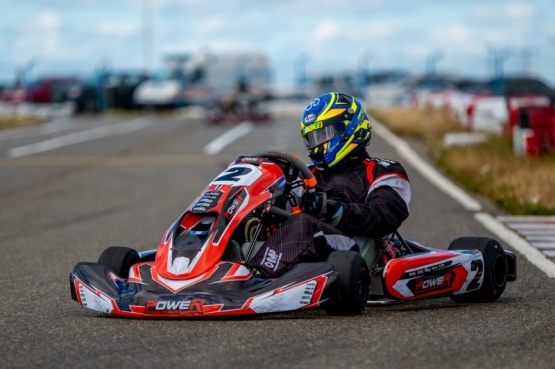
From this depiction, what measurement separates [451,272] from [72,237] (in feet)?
15.2

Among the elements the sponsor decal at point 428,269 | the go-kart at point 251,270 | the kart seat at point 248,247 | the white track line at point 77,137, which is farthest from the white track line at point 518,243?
the white track line at point 77,137

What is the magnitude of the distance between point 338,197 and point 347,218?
362mm

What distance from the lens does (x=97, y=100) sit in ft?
147

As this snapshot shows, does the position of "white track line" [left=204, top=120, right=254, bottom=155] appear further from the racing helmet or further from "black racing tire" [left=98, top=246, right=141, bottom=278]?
"black racing tire" [left=98, top=246, right=141, bottom=278]

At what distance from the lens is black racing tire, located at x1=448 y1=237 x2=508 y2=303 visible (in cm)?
662

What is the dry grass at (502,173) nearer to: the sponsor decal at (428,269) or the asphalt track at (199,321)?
the asphalt track at (199,321)

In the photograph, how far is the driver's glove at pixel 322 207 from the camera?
6277 millimetres

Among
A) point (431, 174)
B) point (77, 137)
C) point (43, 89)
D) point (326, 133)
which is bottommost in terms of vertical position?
point (43, 89)

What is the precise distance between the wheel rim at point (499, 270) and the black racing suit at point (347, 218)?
2.13ft

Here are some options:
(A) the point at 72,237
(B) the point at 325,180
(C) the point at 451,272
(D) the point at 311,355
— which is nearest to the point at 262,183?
(B) the point at 325,180

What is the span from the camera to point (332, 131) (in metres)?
6.72

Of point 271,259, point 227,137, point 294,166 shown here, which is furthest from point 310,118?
point 227,137

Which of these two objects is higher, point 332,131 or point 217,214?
point 332,131

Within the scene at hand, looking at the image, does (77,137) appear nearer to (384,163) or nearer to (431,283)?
(384,163)
